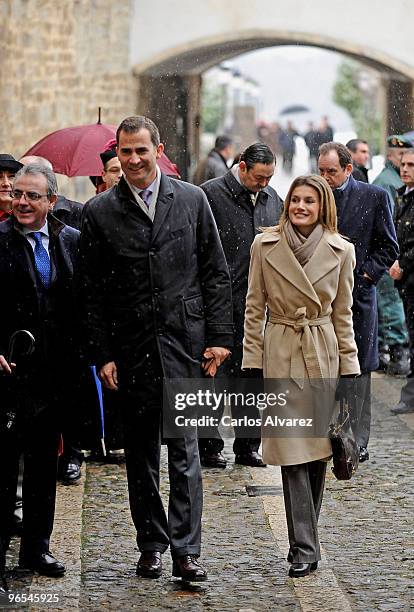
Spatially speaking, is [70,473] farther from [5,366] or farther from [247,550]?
[5,366]

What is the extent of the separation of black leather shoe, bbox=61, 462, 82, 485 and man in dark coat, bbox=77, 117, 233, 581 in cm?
170

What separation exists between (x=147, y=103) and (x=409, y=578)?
17.4 metres

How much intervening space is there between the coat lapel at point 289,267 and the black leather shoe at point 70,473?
215 cm

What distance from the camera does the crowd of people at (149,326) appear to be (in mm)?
5875

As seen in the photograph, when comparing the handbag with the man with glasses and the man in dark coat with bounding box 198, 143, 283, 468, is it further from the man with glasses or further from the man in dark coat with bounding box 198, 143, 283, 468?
the man in dark coat with bounding box 198, 143, 283, 468

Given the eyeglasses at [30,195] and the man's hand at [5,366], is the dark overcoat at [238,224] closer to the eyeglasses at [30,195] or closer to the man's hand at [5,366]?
the eyeglasses at [30,195]

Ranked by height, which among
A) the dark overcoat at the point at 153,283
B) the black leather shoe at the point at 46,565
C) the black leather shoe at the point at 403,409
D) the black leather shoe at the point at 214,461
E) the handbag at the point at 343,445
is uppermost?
the dark overcoat at the point at 153,283

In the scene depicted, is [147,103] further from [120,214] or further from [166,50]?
[120,214]

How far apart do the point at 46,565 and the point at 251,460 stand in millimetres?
2559

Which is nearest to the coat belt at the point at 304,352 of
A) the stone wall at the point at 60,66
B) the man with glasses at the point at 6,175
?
the man with glasses at the point at 6,175

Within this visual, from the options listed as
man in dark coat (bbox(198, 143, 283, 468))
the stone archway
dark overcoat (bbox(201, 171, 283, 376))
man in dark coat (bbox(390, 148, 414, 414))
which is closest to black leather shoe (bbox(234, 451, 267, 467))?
man in dark coat (bbox(198, 143, 283, 468))

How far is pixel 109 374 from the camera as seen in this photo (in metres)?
5.95

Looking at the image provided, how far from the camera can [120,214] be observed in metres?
5.96

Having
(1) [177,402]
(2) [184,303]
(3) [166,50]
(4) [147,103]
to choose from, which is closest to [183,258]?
(2) [184,303]
